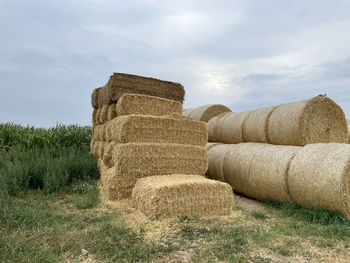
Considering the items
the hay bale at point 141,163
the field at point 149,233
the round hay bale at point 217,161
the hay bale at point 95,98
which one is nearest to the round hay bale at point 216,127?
the round hay bale at point 217,161

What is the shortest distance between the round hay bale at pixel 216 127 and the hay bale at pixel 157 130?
2.61 meters

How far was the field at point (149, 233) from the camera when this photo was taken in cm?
347

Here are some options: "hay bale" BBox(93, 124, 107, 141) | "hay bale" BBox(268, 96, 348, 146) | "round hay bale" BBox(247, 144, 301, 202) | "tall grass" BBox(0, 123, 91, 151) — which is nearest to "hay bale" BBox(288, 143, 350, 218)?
"round hay bale" BBox(247, 144, 301, 202)

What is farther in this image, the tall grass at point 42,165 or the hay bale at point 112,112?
the hay bale at point 112,112

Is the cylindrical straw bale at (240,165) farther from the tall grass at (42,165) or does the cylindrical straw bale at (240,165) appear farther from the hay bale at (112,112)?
the tall grass at (42,165)

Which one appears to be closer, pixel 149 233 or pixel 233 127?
pixel 149 233

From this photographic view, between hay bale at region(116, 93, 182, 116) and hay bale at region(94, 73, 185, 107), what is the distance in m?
0.40

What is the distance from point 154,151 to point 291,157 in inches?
107

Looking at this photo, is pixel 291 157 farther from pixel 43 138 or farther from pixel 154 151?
pixel 43 138

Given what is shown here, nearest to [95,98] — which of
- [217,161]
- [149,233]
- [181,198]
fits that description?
[217,161]

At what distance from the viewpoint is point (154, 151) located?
643cm

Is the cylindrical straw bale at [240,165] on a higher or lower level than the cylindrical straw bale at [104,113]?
lower

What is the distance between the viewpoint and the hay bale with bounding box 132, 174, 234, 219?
498 cm

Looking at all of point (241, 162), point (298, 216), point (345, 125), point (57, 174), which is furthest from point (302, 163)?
point (57, 174)
